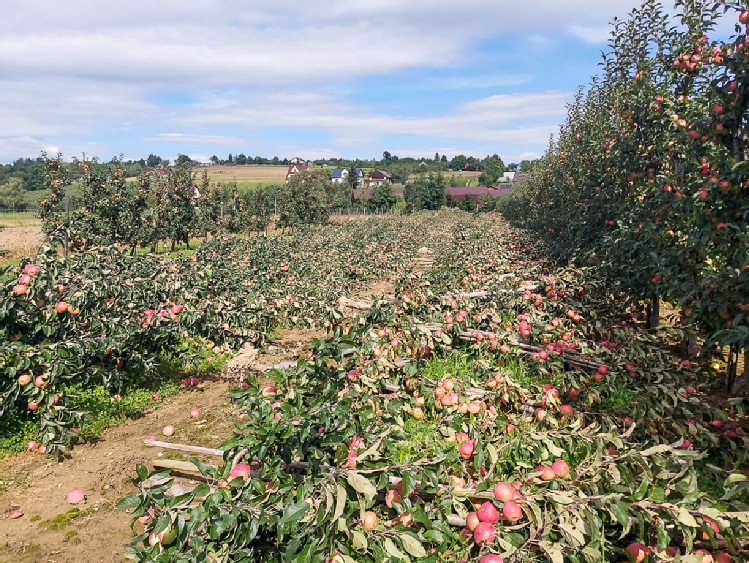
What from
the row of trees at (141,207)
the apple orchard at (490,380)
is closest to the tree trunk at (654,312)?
the apple orchard at (490,380)

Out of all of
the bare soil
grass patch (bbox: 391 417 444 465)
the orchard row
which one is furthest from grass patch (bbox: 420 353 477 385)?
the bare soil

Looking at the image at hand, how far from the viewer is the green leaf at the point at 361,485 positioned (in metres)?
2.42

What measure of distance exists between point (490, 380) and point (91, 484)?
3.83m

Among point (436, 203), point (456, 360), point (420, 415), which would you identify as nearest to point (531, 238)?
point (456, 360)

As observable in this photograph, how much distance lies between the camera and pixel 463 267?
38.4 ft

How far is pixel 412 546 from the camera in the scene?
2.36 m

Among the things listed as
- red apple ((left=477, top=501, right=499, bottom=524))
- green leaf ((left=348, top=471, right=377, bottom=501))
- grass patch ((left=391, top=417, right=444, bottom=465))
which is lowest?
grass patch ((left=391, top=417, right=444, bottom=465))

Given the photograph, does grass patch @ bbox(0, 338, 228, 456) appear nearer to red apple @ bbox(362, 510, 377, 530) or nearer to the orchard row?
the orchard row

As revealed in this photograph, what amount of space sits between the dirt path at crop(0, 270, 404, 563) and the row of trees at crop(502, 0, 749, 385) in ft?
16.2

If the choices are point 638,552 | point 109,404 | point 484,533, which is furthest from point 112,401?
point 638,552

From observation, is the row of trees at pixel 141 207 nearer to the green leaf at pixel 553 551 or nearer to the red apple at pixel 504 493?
the red apple at pixel 504 493

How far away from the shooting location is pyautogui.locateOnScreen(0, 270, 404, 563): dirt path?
3486 mm

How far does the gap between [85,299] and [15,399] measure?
1.18 meters

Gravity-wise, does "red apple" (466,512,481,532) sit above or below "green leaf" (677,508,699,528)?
below
